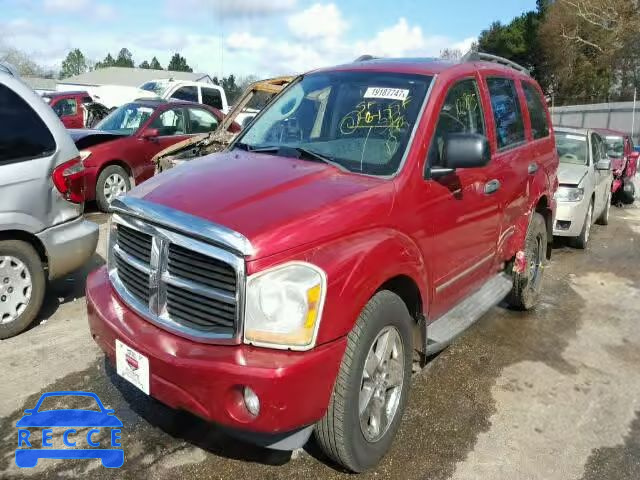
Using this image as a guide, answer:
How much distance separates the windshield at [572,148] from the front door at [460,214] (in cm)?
493

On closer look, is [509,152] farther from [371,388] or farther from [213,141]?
[213,141]

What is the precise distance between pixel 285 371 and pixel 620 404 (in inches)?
105

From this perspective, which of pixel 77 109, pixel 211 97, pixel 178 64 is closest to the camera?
pixel 211 97

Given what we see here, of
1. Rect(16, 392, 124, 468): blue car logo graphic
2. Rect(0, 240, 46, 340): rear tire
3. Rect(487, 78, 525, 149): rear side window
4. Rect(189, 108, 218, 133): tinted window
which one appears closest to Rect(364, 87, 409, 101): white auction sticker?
Rect(487, 78, 525, 149): rear side window

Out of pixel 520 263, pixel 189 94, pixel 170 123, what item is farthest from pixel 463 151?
pixel 189 94

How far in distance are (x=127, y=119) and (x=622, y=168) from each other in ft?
32.3

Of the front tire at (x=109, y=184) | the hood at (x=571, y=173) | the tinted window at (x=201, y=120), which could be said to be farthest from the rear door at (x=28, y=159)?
the hood at (x=571, y=173)

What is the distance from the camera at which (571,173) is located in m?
7.86

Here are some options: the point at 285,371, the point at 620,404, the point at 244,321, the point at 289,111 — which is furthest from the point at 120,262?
the point at 620,404

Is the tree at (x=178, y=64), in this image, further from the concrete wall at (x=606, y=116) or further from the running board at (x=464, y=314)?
the running board at (x=464, y=314)

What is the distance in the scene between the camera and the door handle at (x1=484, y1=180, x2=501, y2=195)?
3.92 m

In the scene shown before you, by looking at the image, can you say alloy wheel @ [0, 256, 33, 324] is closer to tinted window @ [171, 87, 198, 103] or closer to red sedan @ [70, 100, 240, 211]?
red sedan @ [70, 100, 240, 211]

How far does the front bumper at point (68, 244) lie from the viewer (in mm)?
4445

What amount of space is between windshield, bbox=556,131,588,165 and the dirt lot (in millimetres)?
3615
